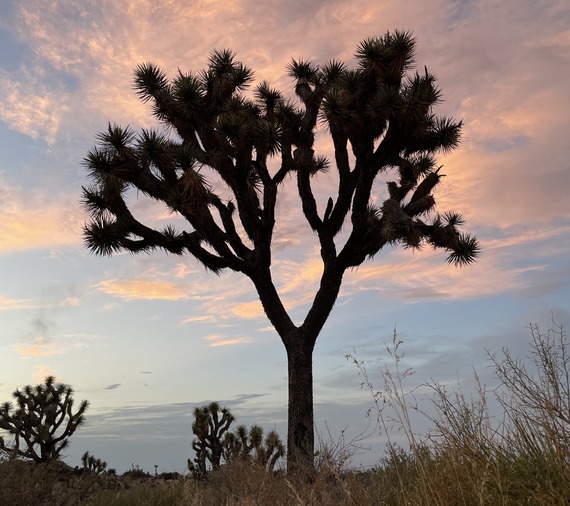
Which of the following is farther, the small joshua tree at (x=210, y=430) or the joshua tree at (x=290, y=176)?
the small joshua tree at (x=210, y=430)

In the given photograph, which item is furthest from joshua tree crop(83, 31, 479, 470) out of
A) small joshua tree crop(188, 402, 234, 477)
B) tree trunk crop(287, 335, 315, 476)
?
small joshua tree crop(188, 402, 234, 477)

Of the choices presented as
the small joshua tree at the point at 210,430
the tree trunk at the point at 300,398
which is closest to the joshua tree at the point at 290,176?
the tree trunk at the point at 300,398

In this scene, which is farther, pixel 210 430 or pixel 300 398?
pixel 210 430

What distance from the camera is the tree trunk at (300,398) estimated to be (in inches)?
551

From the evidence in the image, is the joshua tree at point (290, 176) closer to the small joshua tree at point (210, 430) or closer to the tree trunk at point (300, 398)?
the tree trunk at point (300, 398)

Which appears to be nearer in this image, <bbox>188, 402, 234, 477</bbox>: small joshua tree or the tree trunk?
the tree trunk

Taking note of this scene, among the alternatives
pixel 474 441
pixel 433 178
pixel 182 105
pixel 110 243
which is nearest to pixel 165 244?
pixel 110 243

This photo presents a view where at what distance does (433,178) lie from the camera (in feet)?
51.8

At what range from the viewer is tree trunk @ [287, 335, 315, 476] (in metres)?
14.0

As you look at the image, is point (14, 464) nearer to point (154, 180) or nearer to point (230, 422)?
point (154, 180)

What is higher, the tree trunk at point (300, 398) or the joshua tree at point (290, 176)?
the joshua tree at point (290, 176)

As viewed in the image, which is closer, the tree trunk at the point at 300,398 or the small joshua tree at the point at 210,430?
the tree trunk at the point at 300,398

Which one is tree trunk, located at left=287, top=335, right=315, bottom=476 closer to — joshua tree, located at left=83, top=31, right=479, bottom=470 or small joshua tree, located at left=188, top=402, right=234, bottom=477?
joshua tree, located at left=83, top=31, right=479, bottom=470

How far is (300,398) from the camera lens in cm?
1426
